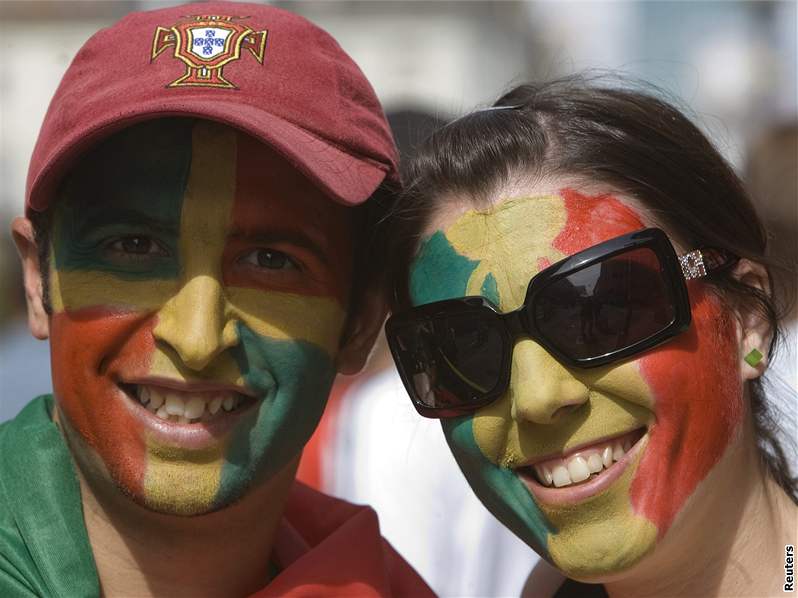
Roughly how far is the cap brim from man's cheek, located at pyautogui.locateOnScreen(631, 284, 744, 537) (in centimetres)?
77

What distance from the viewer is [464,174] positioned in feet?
8.14

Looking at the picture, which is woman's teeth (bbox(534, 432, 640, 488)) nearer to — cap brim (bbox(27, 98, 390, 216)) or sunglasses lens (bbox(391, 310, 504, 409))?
sunglasses lens (bbox(391, 310, 504, 409))

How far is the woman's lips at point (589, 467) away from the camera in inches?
87.6

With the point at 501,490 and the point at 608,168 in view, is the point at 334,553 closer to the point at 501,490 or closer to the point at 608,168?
the point at 501,490

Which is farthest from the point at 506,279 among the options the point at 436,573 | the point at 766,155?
the point at 766,155

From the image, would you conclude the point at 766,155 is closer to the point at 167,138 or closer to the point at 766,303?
the point at 766,303

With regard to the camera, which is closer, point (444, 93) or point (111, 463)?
point (111, 463)

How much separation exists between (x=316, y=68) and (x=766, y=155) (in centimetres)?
432

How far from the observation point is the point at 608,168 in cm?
235

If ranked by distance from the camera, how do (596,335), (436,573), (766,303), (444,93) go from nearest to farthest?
(596,335) → (766,303) → (436,573) → (444,93)

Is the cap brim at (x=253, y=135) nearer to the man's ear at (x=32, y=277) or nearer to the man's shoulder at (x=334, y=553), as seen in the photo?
the man's ear at (x=32, y=277)

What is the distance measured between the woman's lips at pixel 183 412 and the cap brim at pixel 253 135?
500 mm

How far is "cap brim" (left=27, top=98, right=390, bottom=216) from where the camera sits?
2291mm

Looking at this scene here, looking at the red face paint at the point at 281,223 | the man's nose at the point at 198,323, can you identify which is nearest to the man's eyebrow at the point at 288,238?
the red face paint at the point at 281,223
